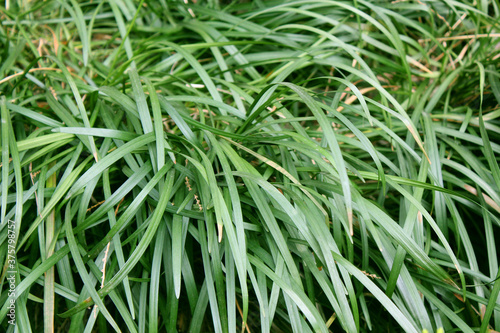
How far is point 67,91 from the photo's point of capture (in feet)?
3.38

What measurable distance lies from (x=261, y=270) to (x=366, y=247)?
0.80ft

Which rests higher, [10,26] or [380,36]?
[10,26]

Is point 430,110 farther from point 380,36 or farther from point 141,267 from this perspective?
point 141,267

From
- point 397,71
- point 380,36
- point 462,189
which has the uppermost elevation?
point 380,36

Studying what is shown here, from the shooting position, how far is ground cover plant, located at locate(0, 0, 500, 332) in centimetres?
73

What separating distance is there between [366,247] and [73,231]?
628 mm

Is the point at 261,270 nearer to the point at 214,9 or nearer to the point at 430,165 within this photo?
the point at 430,165

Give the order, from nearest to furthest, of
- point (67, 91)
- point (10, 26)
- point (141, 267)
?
point (141, 267), point (67, 91), point (10, 26)

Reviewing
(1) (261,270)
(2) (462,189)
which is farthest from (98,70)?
(2) (462,189)

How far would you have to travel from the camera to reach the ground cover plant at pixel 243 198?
0.73m

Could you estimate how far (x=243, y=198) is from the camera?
2.72ft

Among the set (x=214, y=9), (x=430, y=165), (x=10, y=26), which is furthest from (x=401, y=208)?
(x=10, y=26)

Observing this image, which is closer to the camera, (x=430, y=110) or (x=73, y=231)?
(x=73, y=231)

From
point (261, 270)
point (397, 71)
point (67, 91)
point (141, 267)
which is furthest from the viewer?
point (397, 71)
